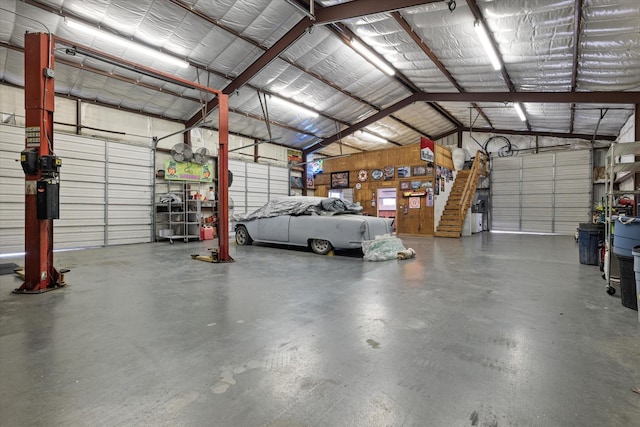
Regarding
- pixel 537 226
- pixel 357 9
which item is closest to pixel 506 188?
pixel 537 226

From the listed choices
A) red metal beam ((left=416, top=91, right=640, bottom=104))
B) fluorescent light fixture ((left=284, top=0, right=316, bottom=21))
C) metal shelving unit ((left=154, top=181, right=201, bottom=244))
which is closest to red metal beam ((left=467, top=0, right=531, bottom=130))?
red metal beam ((left=416, top=91, right=640, bottom=104))

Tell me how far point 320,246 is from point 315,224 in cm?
55

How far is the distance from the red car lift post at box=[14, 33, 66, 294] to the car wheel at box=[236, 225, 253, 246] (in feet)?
16.0

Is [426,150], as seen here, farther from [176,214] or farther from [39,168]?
[39,168]

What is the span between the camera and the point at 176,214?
34.4 feet

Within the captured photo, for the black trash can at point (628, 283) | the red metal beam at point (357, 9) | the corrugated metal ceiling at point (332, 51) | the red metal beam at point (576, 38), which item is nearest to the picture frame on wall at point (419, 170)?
the corrugated metal ceiling at point (332, 51)

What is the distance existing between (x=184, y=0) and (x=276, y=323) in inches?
266

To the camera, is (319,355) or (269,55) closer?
(319,355)

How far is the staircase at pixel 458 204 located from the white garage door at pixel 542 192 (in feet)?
8.70

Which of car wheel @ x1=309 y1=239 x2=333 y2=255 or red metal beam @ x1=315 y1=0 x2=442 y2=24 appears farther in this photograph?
car wheel @ x1=309 y1=239 x2=333 y2=255

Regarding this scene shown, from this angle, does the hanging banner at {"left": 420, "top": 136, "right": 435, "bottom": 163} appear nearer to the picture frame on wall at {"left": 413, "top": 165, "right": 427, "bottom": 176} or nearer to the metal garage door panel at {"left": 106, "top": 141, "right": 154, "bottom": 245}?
the picture frame on wall at {"left": 413, "top": 165, "right": 427, "bottom": 176}

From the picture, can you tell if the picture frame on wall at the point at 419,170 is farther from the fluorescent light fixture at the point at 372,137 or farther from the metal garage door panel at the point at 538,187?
the metal garage door panel at the point at 538,187

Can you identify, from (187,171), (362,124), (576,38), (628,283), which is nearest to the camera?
(628,283)

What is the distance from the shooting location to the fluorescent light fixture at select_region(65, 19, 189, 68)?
20.0 feet
